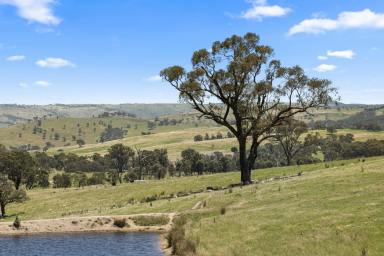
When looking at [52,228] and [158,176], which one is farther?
[158,176]

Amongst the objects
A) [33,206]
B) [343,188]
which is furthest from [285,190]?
[33,206]

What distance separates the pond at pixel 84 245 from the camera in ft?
146

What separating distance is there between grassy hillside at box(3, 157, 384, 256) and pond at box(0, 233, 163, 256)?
5106 millimetres

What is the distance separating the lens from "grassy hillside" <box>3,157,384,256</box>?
1201 inches

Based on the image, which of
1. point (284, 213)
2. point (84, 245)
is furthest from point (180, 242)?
point (84, 245)

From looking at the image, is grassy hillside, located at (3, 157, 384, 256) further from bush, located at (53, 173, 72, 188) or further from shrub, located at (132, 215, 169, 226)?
bush, located at (53, 173, 72, 188)

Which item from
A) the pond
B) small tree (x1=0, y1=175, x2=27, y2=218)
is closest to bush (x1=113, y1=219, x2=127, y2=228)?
the pond

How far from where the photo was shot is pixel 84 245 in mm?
49375

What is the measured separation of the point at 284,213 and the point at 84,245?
69.8 ft

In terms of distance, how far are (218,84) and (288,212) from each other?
111 feet

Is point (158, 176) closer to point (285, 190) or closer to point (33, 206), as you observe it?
point (33, 206)

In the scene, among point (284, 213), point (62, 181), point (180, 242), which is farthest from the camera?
point (62, 181)

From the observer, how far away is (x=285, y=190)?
54.9 m

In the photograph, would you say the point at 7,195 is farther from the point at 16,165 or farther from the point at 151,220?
the point at 16,165
